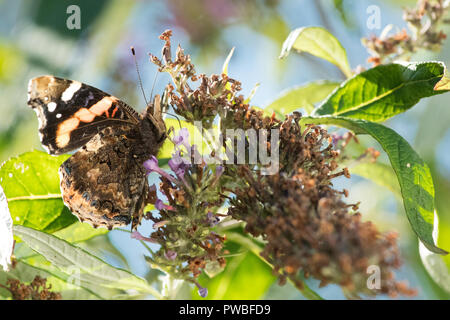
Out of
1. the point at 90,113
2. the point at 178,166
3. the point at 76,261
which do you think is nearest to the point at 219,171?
the point at 178,166

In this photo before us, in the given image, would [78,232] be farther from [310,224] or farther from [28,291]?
[310,224]

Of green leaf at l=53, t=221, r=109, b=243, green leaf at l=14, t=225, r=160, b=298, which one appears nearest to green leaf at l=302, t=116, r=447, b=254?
green leaf at l=14, t=225, r=160, b=298

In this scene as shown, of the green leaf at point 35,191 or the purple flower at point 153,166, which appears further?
the green leaf at point 35,191

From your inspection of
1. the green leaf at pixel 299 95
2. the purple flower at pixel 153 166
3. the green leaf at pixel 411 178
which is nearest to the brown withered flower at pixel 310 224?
the green leaf at pixel 411 178

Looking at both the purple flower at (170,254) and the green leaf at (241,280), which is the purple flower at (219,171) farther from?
the green leaf at (241,280)

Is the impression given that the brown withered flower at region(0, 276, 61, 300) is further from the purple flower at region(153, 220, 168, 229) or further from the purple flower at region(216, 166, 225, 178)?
the purple flower at region(216, 166, 225, 178)

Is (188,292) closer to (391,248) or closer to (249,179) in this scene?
(249,179)
